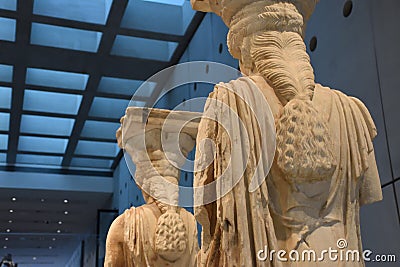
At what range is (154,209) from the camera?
4.20m

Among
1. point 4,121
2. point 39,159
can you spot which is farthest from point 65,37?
point 39,159

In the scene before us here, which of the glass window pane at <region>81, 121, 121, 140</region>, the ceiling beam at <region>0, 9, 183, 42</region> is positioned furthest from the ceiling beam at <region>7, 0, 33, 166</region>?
the glass window pane at <region>81, 121, 121, 140</region>

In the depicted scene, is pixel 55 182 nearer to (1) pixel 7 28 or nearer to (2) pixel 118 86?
(2) pixel 118 86

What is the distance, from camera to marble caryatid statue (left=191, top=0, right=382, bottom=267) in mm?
2115

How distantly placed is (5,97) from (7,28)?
2.27 meters

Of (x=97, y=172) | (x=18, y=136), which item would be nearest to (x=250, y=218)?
(x=18, y=136)

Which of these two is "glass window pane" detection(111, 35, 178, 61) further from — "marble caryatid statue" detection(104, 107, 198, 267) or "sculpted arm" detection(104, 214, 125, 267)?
"sculpted arm" detection(104, 214, 125, 267)

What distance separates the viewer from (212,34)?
7.72m

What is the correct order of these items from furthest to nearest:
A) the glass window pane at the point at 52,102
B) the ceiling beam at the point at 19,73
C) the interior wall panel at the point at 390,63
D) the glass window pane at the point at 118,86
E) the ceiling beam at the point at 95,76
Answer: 1. the glass window pane at the point at 52,102
2. the glass window pane at the point at 118,86
3. the ceiling beam at the point at 95,76
4. the ceiling beam at the point at 19,73
5. the interior wall panel at the point at 390,63

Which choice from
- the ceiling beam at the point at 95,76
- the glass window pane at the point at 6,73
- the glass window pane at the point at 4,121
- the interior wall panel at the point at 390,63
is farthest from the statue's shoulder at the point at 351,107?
the glass window pane at the point at 4,121

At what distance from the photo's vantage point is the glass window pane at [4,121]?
35.6 feet

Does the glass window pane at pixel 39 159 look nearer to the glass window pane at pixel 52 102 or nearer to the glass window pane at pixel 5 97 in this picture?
the glass window pane at pixel 5 97

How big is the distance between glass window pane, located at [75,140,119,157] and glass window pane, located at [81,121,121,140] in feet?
2.52

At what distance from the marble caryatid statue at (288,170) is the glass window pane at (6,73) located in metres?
7.56
